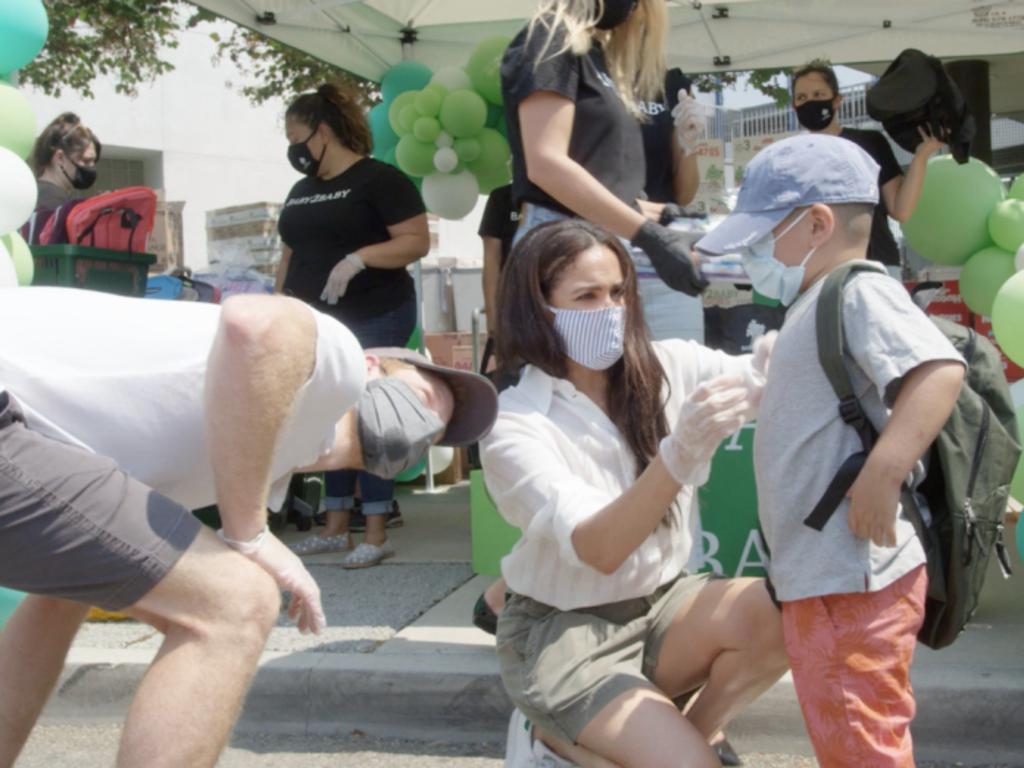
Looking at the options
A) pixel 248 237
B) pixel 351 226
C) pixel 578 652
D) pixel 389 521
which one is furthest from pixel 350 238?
pixel 248 237

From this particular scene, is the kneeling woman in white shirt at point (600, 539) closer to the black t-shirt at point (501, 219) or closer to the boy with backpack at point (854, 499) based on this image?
the boy with backpack at point (854, 499)

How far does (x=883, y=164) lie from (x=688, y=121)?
5.12 ft

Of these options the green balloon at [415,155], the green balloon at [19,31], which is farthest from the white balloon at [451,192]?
the green balloon at [19,31]

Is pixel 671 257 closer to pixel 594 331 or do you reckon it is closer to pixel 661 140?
pixel 594 331

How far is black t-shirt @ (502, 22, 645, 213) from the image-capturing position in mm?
3316

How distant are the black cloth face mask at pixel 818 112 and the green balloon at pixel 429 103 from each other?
1.68 m

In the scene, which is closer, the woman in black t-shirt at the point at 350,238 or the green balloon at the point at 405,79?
the woman in black t-shirt at the point at 350,238

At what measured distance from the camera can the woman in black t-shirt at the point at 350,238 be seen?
5102 mm

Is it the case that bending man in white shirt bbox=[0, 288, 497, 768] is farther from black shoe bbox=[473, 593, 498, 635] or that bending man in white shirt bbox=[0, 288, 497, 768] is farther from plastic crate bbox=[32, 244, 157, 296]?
plastic crate bbox=[32, 244, 157, 296]

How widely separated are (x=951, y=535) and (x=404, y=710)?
1.85 meters

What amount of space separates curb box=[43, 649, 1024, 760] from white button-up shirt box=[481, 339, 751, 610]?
90 cm

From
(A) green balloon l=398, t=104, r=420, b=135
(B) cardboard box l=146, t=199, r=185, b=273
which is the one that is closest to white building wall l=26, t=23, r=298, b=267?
(B) cardboard box l=146, t=199, r=185, b=273

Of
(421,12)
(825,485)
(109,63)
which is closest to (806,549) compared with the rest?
(825,485)

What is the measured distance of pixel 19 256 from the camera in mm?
4090
